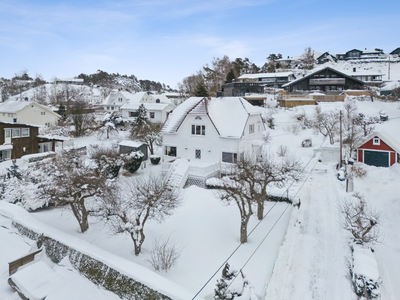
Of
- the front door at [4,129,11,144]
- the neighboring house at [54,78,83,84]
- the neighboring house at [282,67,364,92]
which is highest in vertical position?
the neighboring house at [54,78,83,84]

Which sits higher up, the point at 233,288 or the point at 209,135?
the point at 209,135

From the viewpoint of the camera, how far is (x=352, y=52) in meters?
93.6

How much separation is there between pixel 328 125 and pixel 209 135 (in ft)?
52.4

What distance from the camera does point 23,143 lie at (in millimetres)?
28828

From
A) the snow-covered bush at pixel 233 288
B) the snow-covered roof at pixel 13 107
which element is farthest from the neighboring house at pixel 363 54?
the snow-covered bush at pixel 233 288

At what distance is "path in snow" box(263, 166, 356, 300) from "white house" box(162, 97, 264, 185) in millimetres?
7082

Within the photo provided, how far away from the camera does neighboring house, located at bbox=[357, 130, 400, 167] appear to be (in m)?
23.2

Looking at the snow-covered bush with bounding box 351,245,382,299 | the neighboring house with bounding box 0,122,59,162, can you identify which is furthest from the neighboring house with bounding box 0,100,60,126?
the snow-covered bush with bounding box 351,245,382,299

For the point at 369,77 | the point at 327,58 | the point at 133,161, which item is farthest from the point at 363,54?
the point at 133,161

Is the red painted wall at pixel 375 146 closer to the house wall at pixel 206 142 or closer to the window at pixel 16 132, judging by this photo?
the house wall at pixel 206 142

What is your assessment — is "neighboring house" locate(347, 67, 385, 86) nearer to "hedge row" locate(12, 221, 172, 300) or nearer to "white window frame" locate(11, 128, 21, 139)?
"white window frame" locate(11, 128, 21, 139)

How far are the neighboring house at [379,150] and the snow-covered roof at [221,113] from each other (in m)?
9.80

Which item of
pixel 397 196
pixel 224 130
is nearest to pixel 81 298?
pixel 224 130

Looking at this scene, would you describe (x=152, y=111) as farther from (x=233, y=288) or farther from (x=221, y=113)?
(x=233, y=288)
